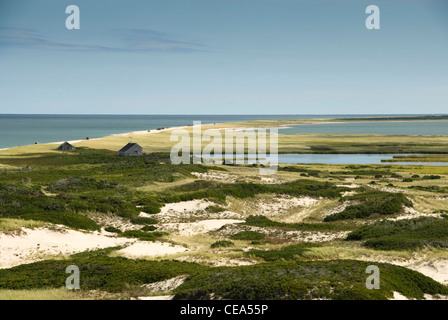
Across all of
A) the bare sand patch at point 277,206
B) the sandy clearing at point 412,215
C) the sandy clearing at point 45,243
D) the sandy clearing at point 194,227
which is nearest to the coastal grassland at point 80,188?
the sandy clearing at point 45,243

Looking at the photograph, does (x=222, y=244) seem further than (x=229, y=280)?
Yes

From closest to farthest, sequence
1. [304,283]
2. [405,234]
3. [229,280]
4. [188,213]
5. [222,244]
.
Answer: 1. [304,283]
2. [229,280]
3. [222,244]
4. [405,234]
5. [188,213]

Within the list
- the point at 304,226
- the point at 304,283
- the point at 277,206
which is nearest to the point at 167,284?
the point at 304,283

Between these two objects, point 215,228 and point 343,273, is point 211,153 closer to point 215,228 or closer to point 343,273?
point 215,228

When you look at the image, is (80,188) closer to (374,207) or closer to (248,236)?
(248,236)

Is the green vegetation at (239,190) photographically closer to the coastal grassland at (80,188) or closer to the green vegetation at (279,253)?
the coastal grassland at (80,188)

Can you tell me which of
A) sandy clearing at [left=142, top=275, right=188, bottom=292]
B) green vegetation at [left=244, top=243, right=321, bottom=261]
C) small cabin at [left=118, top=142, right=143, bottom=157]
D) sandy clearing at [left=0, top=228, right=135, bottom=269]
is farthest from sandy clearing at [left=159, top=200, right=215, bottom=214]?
small cabin at [left=118, top=142, right=143, bottom=157]

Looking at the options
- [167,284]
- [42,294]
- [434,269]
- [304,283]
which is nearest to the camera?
[304,283]
